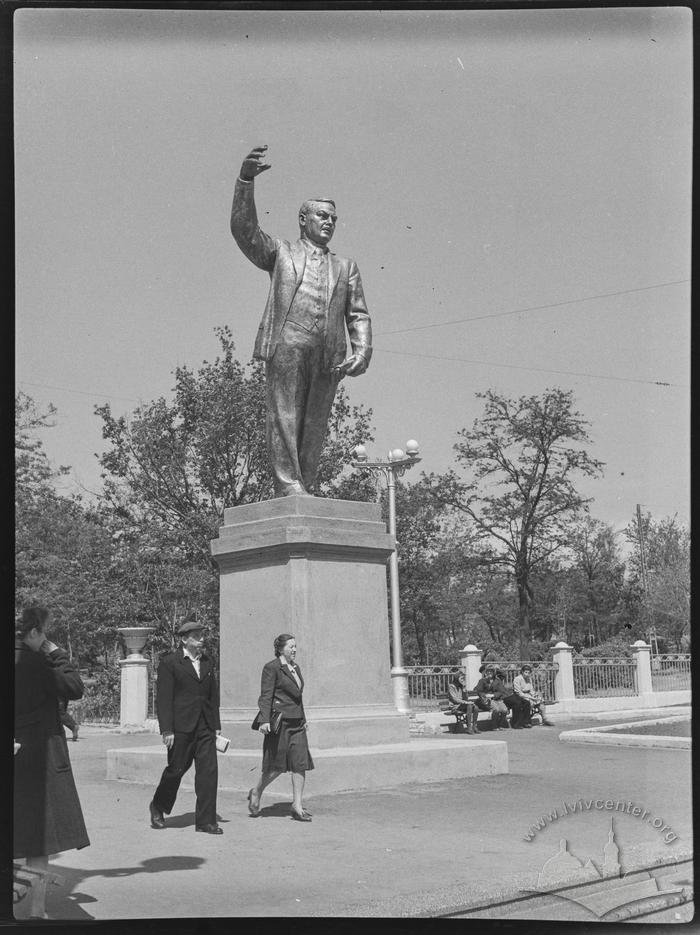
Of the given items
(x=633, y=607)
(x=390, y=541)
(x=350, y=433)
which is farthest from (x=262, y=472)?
(x=633, y=607)

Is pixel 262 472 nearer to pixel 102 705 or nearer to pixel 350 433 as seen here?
pixel 350 433

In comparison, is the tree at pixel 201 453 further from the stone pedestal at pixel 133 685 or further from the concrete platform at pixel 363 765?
the concrete platform at pixel 363 765

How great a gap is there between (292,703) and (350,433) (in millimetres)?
17950

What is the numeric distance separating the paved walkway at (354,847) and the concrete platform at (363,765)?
0.40ft

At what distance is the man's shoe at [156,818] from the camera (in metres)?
8.09

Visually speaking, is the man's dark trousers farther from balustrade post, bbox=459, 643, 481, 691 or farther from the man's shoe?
balustrade post, bbox=459, 643, 481, 691

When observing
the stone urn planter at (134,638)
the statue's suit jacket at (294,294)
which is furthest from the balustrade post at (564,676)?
the statue's suit jacket at (294,294)

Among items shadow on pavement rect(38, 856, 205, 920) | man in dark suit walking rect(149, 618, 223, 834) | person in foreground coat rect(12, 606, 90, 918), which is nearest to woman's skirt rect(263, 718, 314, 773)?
man in dark suit walking rect(149, 618, 223, 834)

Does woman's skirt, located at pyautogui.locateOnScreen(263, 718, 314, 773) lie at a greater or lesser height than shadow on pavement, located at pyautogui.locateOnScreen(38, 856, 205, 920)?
greater

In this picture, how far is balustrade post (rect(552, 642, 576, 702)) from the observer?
87.5 feet

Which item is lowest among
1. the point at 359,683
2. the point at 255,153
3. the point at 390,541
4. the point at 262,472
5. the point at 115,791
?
the point at 115,791

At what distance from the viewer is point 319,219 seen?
10727 millimetres

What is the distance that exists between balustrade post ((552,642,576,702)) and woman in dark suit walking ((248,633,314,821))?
18974 millimetres

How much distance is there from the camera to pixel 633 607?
3975 centimetres
